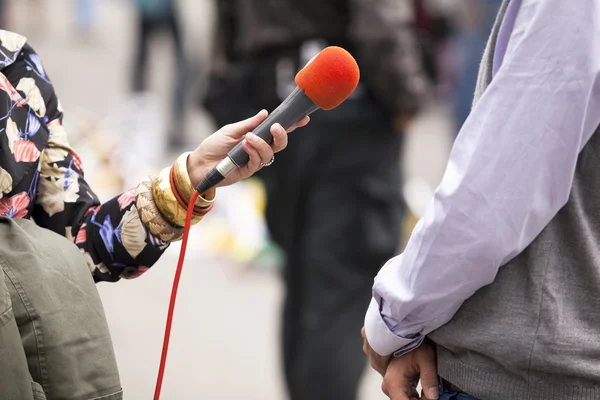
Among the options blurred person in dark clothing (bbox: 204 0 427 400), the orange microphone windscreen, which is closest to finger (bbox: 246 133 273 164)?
the orange microphone windscreen

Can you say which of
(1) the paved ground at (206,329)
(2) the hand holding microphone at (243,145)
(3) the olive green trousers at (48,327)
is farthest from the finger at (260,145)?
(1) the paved ground at (206,329)

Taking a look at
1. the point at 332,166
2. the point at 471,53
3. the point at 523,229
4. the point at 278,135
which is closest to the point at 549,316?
the point at 523,229

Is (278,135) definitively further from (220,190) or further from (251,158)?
(220,190)

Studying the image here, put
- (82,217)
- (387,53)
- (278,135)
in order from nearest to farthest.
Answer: (278,135) < (82,217) < (387,53)

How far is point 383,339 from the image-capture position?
1550mm

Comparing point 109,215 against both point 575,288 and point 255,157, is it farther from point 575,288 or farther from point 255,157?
point 575,288

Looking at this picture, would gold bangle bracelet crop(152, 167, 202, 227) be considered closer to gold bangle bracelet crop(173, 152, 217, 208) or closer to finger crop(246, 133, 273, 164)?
gold bangle bracelet crop(173, 152, 217, 208)

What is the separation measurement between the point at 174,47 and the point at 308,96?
21.4ft

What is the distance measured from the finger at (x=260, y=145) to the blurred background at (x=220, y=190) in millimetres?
1742

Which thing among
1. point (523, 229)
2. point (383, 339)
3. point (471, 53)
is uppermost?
point (523, 229)

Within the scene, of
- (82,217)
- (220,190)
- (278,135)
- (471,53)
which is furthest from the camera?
(471,53)

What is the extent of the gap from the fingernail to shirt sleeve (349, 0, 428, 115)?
1.67 metres

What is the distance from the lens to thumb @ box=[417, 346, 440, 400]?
1526 millimetres

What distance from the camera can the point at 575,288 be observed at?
4.71 ft
